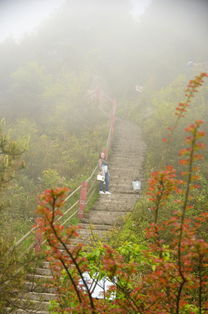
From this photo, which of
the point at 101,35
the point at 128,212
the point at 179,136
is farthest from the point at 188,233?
the point at 101,35

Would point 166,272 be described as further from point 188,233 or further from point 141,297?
point 141,297

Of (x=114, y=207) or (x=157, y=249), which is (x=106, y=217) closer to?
(x=114, y=207)

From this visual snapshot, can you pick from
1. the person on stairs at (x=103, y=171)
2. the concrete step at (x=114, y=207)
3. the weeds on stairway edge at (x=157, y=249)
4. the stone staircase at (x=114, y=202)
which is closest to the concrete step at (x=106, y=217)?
the stone staircase at (x=114, y=202)

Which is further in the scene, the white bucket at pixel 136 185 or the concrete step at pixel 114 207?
the white bucket at pixel 136 185

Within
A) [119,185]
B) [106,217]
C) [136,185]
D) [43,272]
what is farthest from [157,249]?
[119,185]

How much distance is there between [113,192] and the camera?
42.0ft

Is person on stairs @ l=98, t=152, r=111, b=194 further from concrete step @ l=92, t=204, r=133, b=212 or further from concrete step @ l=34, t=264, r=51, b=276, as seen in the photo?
concrete step @ l=34, t=264, r=51, b=276

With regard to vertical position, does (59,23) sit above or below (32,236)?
above

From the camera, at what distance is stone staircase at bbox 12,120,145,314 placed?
655cm

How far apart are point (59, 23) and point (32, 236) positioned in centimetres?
2772

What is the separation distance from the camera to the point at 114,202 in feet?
38.7

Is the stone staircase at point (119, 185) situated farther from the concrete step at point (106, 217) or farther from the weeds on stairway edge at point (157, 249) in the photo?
the weeds on stairway edge at point (157, 249)

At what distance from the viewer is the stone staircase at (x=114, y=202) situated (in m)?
6.55

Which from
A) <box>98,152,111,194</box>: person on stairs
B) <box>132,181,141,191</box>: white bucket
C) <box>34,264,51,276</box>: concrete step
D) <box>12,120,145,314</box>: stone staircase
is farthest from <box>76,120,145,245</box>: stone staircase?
<box>34,264,51,276</box>: concrete step
